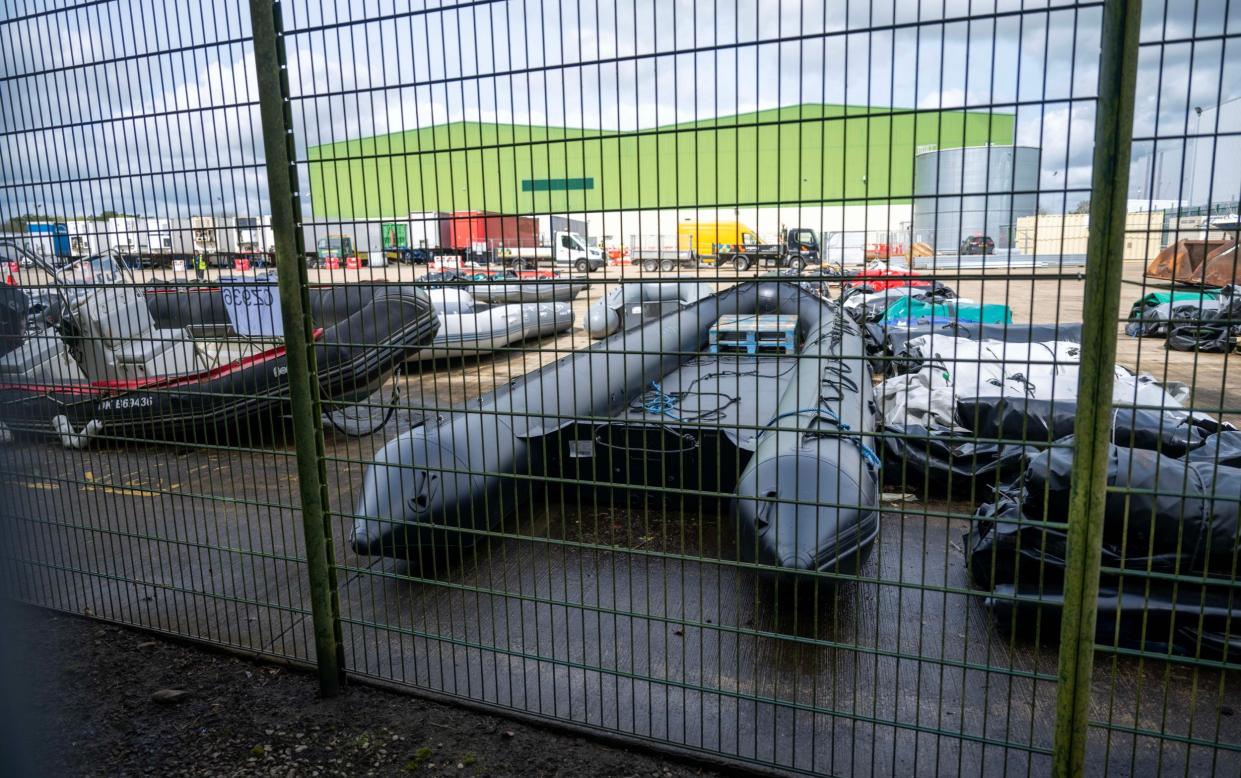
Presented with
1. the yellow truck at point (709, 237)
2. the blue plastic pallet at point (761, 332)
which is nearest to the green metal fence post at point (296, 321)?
the yellow truck at point (709, 237)

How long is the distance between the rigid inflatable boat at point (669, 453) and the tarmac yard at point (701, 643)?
180mm

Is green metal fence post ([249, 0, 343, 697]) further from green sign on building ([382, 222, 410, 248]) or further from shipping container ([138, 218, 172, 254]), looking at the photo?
shipping container ([138, 218, 172, 254])

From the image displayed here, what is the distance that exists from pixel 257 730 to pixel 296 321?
1482 millimetres

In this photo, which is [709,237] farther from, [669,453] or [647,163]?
[669,453]

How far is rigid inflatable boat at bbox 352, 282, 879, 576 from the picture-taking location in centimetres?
248

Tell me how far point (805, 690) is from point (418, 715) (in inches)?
57.4

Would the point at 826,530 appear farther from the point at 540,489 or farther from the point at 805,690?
the point at 540,489

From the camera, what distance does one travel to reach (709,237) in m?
2.39

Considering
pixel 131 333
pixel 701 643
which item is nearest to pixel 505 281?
pixel 701 643

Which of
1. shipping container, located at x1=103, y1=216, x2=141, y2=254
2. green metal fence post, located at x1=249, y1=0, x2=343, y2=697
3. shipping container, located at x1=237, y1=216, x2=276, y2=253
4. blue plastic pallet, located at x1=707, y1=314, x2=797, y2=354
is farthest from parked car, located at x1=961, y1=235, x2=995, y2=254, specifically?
shipping container, located at x1=103, y1=216, x2=141, y2=254

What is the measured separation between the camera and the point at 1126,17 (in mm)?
1784

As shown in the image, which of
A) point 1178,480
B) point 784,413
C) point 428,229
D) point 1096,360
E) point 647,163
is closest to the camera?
point 1096,360

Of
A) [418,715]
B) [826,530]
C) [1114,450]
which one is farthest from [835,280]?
[418,715]

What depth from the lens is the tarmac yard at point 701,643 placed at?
2.54m
